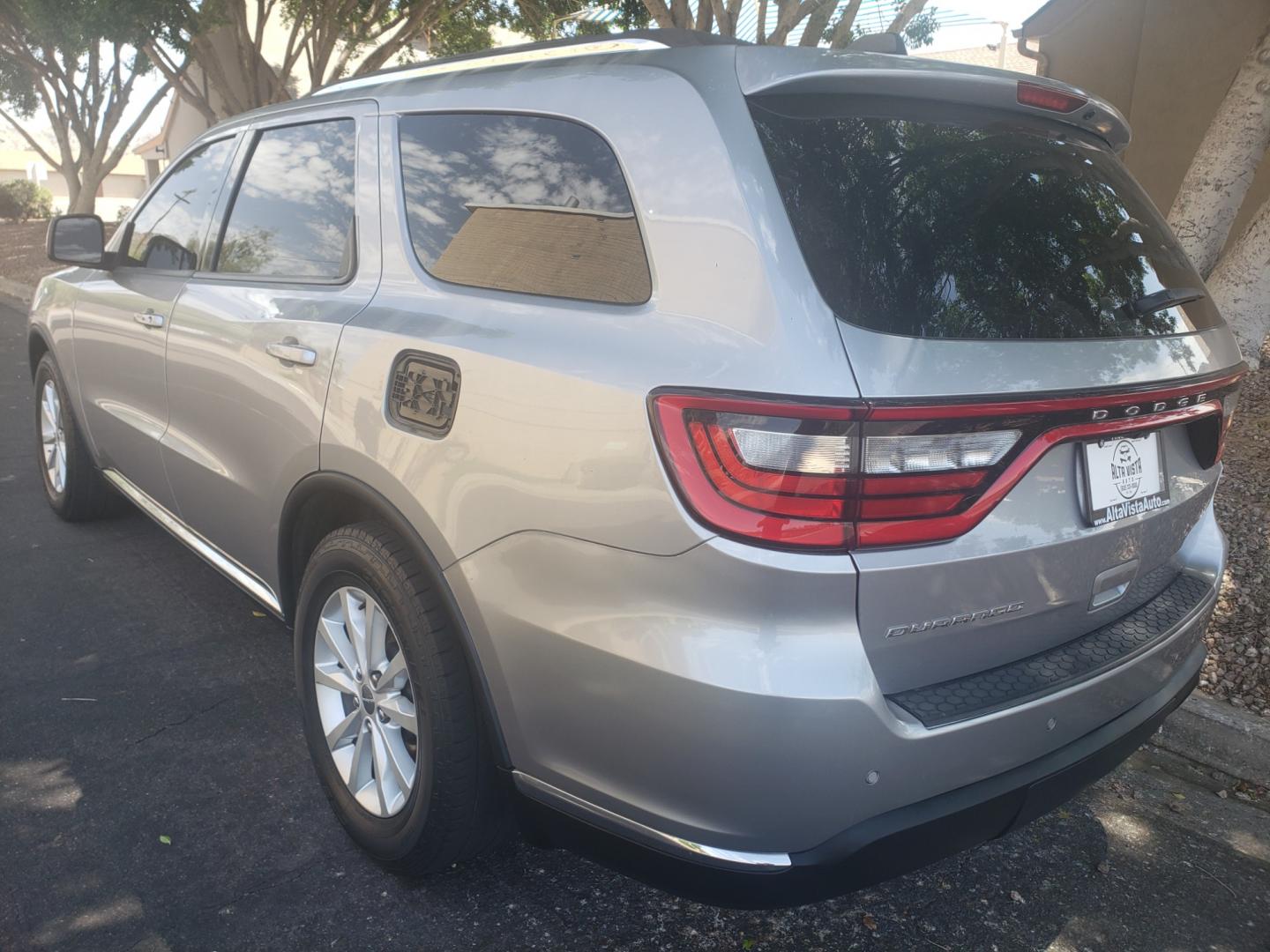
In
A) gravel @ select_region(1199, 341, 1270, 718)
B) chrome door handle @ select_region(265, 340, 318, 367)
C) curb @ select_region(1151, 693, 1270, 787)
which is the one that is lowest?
curb @ select_region(1151, 693, 1270, 787)

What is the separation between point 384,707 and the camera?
2.50m

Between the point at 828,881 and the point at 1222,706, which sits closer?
the point at 828,881

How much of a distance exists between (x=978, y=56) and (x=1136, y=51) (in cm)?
2716

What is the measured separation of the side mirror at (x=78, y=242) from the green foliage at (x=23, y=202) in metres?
33.7

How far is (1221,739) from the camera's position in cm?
335

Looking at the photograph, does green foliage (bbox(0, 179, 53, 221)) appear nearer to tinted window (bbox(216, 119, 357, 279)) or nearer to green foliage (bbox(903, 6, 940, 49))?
green foliage (bbox(903, 6, 940, 49))

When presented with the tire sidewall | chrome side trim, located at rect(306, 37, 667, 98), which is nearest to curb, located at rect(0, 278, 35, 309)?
chrome side trim, located at rect(306, 37, 667, 98)

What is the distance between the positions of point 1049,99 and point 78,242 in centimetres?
367

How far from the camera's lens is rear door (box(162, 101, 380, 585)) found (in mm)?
2699

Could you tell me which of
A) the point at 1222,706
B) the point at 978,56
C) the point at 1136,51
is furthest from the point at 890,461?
the point at 978,56

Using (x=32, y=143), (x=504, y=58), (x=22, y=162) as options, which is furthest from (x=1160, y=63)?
(x=22, y=162)

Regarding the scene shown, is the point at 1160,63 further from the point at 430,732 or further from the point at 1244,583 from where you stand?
the point at 430,732

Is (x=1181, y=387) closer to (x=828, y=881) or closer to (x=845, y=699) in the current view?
(x=845, y=699)

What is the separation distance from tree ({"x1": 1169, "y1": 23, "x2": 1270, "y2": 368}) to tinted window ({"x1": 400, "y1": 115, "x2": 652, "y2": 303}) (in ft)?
14.4
